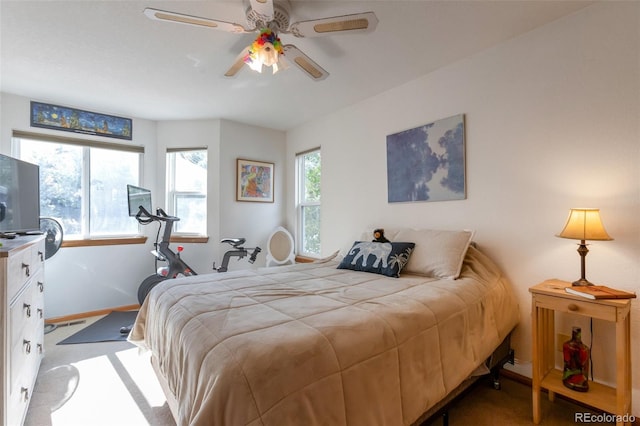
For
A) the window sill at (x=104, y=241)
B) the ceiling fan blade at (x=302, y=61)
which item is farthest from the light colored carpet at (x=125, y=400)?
the ceiling fan blade at (x=302, y=61)

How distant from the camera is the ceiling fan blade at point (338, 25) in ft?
4.76

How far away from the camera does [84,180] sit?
3.44 metres

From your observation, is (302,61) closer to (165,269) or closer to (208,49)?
(208,49)

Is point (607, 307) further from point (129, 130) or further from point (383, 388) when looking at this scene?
point (129, 130)

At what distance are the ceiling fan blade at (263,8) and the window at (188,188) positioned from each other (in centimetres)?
271

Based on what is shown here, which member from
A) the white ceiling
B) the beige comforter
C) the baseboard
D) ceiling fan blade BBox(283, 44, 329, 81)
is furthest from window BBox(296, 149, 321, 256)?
the baseboard

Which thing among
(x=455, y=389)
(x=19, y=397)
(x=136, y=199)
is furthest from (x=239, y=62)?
(x=455, y=389)

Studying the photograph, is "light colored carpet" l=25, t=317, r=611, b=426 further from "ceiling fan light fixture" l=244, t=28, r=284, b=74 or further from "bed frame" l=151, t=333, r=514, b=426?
"ceiling fan light fixture" l=244, t=28, r=284, b=74

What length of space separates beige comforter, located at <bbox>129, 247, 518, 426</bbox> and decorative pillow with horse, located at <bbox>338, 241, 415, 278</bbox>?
0.24 metres

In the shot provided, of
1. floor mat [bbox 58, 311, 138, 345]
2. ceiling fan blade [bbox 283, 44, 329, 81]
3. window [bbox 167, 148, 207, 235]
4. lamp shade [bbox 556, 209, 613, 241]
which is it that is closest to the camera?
lamp shade [bbox 556, 209, 613, 241]

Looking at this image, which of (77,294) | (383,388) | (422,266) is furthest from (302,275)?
(77,294)

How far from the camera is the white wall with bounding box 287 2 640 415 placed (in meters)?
1.68

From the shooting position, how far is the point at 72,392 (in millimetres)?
1906

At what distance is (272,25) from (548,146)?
2006 millimetres
